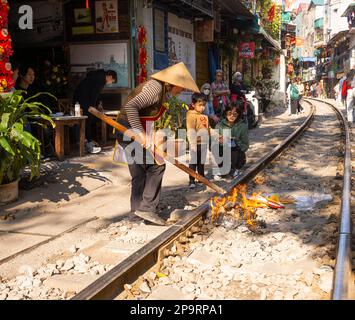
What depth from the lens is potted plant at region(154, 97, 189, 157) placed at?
34.3 ft

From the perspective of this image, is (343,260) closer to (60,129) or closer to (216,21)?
(60,129)

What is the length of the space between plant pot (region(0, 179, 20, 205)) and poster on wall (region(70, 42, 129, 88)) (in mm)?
5254

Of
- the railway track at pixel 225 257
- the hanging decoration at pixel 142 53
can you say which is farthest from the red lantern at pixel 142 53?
the railway track at pixel 225 257

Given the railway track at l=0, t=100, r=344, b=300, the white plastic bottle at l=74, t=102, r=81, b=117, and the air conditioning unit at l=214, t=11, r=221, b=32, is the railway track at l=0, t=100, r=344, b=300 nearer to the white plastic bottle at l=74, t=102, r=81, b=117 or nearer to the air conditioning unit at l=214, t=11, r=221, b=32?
the white plastic bottle at l=74, t=102, r=81, b=117

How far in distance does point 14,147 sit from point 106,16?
5790 millimetres

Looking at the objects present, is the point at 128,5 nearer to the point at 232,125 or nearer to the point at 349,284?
the point at 232,125

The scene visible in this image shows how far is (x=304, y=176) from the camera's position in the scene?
336 inches

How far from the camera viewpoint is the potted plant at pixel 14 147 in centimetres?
586

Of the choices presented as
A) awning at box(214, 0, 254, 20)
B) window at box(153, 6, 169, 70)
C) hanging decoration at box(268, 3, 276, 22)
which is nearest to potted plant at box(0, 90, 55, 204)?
window at box(153, 6, 169, 70)

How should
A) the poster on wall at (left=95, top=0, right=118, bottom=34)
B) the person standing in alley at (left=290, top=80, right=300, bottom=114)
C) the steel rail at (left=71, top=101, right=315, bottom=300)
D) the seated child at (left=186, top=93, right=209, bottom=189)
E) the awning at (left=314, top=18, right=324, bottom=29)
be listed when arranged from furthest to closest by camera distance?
the awning at (left=314, top=18, right=324, bottom=29) → the person standing in alley at (left=290, top=80, right=300, bottom=114) → the poster on wall at (left=95, top=0, right=118, bottom=34) → the seated child at (left=186, top=93, right=209, bottom=189) → the steel rail at (left=71, top=101, right=315, bottom=300)

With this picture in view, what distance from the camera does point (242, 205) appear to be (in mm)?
6113

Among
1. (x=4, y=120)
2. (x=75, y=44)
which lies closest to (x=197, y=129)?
(x=4, y=120)

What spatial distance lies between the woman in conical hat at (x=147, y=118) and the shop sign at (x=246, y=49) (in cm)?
1629

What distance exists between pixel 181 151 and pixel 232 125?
2.57 metres
